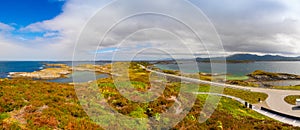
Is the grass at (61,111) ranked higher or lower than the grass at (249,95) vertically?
higher

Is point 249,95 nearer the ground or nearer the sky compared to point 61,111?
nearer the ground

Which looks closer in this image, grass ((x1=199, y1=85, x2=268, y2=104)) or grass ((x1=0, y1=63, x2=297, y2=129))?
grass ((x1=0, y1=63, x2=297, y2=129))

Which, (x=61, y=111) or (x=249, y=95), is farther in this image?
(x=249, y=95)

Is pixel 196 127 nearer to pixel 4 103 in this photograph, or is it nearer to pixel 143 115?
pixel 143 115

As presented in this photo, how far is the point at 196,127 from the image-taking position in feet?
40.9

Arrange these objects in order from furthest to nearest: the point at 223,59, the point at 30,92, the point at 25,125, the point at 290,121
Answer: the point at 290,121
the point at 30,92
the point at 223,59
the point at 25,125

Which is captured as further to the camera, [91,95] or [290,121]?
[290,121]

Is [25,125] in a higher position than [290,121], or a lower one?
higher

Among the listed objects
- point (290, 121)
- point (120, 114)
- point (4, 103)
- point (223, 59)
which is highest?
point (223, 59)

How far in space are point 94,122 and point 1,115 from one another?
4406 millimetres

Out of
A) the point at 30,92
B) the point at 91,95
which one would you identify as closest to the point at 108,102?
the point at 91,95

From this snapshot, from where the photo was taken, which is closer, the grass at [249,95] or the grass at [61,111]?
the grass at [61,111]

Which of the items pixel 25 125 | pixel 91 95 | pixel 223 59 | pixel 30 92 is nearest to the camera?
pixel 25 125

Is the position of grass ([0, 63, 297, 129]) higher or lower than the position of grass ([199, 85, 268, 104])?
higher
